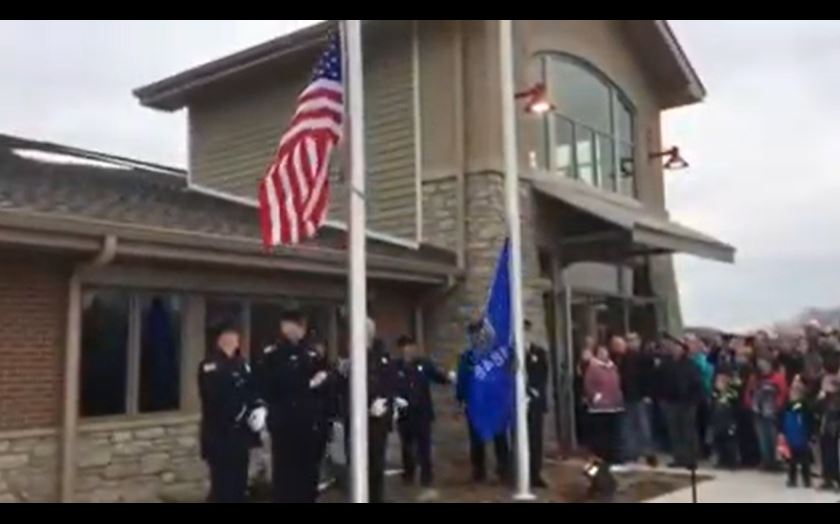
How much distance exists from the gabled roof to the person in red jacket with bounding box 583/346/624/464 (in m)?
6.55

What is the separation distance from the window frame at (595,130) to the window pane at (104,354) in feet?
24.3

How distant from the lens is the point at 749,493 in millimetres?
10273

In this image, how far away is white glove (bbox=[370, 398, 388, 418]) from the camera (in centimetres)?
911

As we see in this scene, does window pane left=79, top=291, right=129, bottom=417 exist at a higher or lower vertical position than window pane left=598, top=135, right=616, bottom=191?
lower

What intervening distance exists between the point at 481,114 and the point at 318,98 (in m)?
6.55

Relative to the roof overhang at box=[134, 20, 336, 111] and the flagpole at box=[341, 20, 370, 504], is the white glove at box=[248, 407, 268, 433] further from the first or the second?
the roof overhang at box=[134, 20, 336, 111]

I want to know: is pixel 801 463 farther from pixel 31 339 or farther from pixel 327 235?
pixel 31 339

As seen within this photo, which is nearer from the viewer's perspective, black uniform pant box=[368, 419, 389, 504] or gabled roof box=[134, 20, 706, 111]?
black uniform pant box=[368, 419, 389, 504]

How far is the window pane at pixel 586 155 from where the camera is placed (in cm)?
1579

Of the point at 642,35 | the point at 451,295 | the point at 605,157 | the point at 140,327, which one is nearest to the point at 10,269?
the point at 140,327

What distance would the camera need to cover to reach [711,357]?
13.4 metres

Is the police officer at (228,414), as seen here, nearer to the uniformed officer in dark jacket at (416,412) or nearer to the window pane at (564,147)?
the uniformed officer in dark jacket at (416,412)

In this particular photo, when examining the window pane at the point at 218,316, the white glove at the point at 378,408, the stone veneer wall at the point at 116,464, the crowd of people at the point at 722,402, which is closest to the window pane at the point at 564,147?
the crowd of people at the point at 722,402

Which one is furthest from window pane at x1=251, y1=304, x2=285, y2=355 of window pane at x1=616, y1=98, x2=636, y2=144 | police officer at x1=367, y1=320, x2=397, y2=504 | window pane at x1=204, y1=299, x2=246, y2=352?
window pane at x1=616, y1=98, x2=636, y2=144
